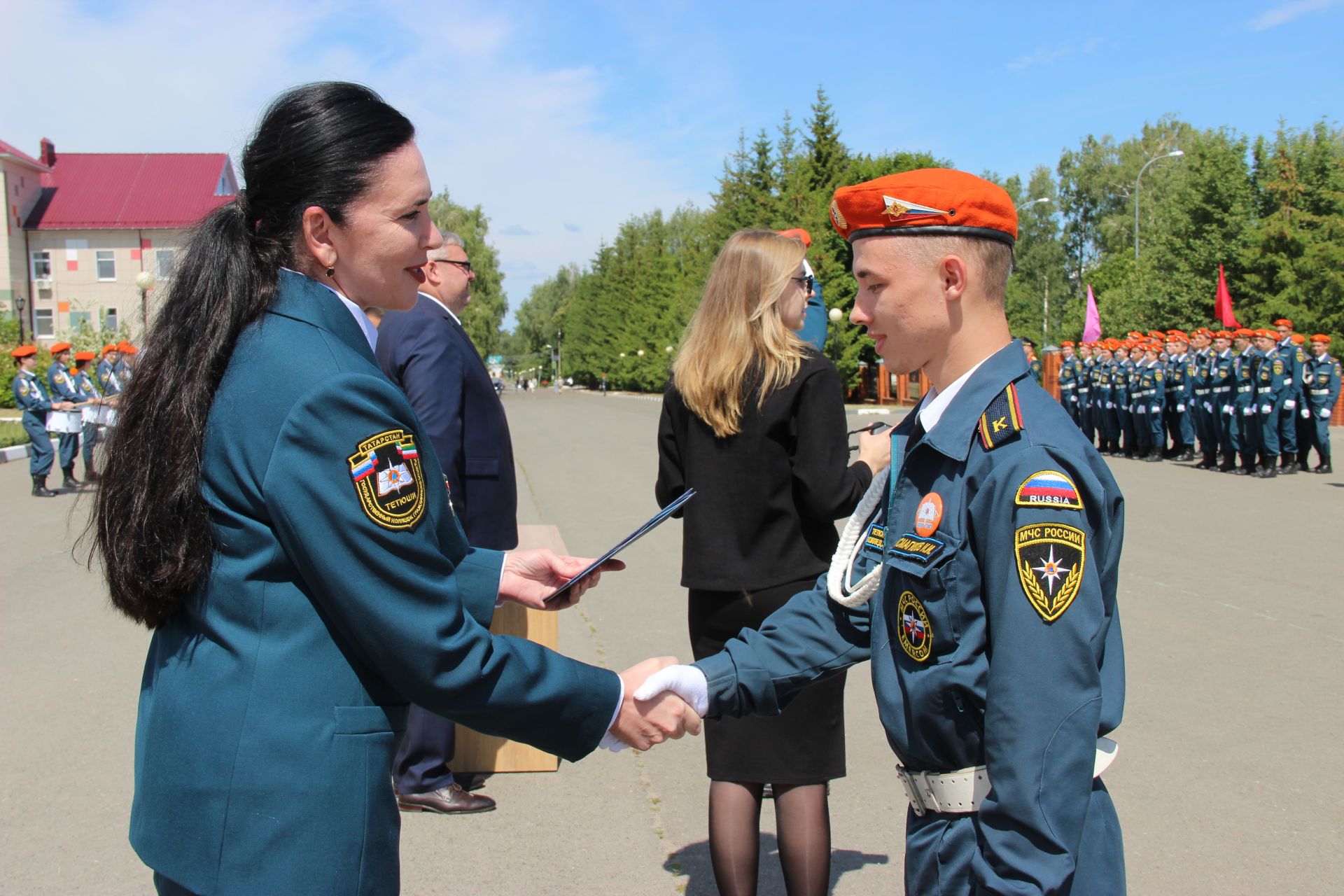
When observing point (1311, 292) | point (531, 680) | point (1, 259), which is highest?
point (1, 259)

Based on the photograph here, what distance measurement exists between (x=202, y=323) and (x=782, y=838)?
2.16 m

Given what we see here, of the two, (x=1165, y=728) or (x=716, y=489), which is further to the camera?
(x=1165, y=728)

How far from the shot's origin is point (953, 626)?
176cm

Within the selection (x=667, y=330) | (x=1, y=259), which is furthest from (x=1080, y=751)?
(x=1, y=259)

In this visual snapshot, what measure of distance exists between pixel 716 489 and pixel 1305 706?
3.83 metres

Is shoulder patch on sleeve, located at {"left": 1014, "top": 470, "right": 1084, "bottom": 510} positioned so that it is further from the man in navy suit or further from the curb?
the curb

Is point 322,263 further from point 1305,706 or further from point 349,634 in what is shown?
point 1305,706

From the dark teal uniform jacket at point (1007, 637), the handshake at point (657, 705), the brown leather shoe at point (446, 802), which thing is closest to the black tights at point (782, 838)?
the handshake at point (657, 705)

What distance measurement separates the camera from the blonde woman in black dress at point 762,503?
9.99 ft

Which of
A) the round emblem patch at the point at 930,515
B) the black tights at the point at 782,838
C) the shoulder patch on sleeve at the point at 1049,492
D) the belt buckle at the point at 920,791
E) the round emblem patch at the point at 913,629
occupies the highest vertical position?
the shoulder patch on sleeve at the point at 1049,492

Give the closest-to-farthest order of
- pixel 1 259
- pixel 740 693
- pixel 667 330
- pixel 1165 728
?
pixel 740 693
pixel 1165 728
pixel 1 259
pixel 667 330

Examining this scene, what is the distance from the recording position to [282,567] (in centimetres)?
165

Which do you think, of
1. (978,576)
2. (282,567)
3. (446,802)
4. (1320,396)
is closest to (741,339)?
→ (978,576)

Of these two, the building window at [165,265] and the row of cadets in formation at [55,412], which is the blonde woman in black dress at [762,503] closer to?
the building window at [165,265]
